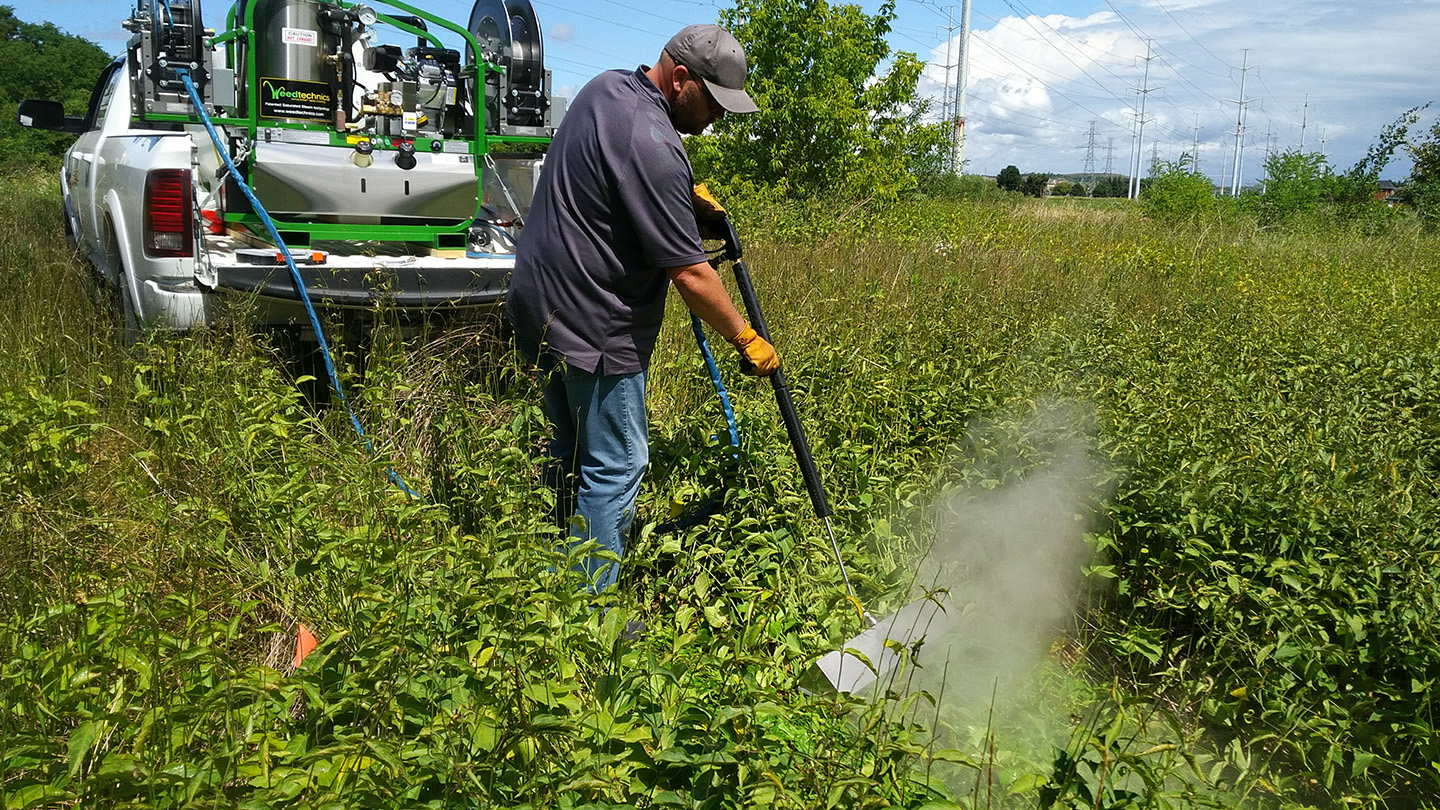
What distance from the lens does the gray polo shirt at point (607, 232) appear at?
2869mm

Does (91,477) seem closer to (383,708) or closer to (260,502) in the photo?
(260,502)

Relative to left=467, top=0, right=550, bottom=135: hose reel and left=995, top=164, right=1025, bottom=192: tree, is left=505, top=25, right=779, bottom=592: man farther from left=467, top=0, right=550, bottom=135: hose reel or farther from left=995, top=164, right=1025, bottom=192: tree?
left=995, top=164, right=1025, bottom=192: tree

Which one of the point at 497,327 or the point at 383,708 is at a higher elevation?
the point at 497,327

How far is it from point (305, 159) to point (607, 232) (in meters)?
2.59

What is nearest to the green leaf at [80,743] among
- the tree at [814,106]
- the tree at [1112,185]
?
the tree at [814,106]

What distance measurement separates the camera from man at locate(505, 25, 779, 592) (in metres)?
2.88

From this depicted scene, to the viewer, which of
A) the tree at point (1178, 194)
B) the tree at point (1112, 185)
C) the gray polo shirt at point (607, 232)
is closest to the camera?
the gray polo shirt at point (607, 232)

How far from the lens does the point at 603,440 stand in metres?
3.19

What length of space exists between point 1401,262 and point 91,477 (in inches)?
466

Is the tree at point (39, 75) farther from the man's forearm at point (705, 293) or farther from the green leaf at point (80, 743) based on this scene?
the green leaf at point (80, 743)

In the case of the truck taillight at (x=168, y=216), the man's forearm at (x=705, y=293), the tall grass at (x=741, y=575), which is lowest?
the tall grass at (x=741, y=575)

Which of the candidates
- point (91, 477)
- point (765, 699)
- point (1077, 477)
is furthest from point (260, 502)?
point (1077, 477)

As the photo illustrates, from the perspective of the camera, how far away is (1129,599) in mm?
3529

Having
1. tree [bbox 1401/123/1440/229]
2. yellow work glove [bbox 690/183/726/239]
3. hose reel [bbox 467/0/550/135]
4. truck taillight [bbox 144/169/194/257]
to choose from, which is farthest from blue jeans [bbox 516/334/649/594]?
tree [bbox 1401/123/1440/229]
